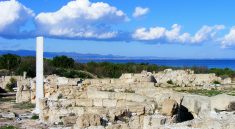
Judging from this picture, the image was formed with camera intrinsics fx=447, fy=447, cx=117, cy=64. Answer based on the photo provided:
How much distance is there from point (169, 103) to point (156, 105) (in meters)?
1.96

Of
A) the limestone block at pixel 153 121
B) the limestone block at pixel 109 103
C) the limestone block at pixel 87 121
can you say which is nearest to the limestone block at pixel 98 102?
the limestone block at pixel 109 103

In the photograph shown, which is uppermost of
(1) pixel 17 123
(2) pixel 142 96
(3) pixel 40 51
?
(3) pixel 40 51

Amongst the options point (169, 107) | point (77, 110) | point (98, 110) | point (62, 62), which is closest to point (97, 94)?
point (77, 110)

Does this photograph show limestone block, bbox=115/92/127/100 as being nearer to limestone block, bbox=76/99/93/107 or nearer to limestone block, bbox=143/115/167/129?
limestone block, bbox=76/99/93/107

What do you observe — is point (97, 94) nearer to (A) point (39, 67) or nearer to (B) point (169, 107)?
(A) point (39, 67)

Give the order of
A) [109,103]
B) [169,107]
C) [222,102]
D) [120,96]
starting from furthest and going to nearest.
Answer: [120,96]
[109,103]
[169,107]
[222,102]

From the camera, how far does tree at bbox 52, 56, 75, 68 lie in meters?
57.3

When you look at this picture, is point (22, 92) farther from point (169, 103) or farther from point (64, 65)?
point (64, 65)

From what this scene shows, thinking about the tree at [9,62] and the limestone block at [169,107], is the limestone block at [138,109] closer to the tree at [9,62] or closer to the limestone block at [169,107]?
the limestone block at [169,107]

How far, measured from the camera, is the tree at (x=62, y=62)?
5732 cm

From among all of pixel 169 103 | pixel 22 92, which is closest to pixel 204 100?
pixel 169 103

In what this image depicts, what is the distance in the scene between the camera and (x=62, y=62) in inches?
2291

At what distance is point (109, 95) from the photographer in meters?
21.3

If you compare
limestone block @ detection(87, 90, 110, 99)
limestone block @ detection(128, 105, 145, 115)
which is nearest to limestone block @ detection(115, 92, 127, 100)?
limestone block @ detection(87, 90, 110, 99)
